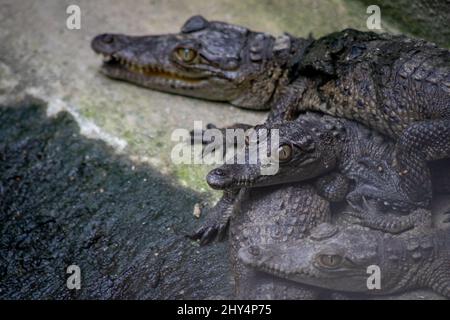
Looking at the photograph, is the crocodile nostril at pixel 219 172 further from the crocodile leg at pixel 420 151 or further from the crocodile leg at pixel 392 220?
the crocodile leg at pixel 420 151

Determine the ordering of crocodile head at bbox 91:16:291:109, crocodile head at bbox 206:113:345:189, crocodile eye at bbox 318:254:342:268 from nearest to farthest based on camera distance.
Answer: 1. crocodile eye at bbox 318:254:342:268
2. crocodile head at bbox 206:113:345:189
3. crocodile head at bbox 91:16:291:109

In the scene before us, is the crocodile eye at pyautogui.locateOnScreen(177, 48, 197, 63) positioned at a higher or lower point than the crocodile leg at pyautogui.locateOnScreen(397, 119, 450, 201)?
higher

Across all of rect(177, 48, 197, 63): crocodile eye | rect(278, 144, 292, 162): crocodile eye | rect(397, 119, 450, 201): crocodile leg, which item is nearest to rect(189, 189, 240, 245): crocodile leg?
rect(278, 144, 292, 162): crocodile eye

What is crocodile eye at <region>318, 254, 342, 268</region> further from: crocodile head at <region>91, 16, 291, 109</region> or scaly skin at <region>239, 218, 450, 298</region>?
crocodile head at <region>91, 16, 291, 109</region>

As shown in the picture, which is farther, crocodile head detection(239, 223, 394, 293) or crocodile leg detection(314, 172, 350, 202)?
crocodile leg detection(314, 172, 350, 202)

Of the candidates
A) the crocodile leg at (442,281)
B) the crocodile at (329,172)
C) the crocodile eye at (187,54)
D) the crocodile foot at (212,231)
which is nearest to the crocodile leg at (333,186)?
the crocodile at (329,172)

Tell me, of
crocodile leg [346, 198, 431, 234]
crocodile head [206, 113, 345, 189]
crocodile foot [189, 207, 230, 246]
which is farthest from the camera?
crocodile foot [189, 207, 230, 246]
